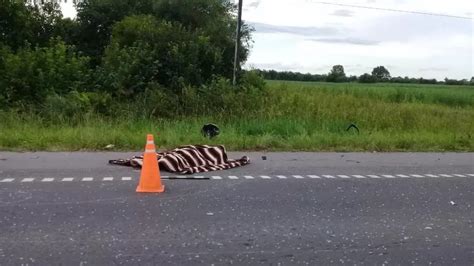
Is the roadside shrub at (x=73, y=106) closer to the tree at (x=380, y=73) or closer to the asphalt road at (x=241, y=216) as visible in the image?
the asphalt road at (x=241, y=216)

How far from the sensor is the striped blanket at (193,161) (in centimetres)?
831

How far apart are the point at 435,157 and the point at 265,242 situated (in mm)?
6662

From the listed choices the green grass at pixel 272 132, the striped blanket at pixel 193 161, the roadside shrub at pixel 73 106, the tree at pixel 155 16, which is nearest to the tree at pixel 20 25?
the tree at pixel 155 16

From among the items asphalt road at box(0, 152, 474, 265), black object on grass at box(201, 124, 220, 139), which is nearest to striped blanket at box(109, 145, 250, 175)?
asphalt road at box(0, 152, 474, 265)

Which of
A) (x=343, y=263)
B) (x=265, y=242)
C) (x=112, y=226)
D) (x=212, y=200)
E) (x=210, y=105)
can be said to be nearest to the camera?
(x=343, y=263)

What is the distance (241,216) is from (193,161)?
120 inches

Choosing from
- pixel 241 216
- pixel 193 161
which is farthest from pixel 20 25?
pixel 241 216

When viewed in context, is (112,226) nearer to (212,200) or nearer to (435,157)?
(212,200)

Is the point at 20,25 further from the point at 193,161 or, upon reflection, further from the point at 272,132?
the point at 193,161

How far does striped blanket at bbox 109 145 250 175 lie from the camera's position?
8.31 meters

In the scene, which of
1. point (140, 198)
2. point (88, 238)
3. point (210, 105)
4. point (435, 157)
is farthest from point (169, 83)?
point (88, 238)

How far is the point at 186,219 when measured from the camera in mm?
5586

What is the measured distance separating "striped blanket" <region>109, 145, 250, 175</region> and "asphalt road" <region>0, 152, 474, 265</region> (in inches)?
12.7

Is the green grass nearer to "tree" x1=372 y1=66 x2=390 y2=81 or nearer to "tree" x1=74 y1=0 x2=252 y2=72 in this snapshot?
"tree" x1=74 y1=0 x2=252 y2=72
